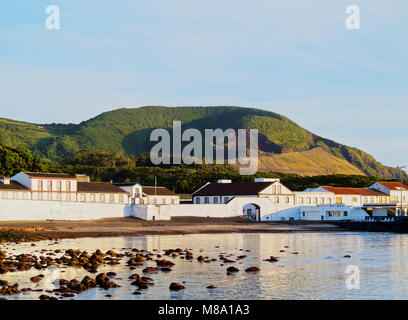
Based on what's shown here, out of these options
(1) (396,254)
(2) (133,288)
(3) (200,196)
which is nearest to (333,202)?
(3) (200,196)

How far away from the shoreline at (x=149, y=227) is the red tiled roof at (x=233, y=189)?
21.8 feet

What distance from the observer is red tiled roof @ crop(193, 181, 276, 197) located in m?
94.2

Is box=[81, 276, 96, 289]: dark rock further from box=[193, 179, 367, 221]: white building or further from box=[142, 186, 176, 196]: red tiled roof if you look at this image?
box=[142, 186, 176, 196]: red tiled roof

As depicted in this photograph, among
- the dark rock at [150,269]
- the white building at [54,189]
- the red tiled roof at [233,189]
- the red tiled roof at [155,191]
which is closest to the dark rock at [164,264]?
the dark rock at [150,269]

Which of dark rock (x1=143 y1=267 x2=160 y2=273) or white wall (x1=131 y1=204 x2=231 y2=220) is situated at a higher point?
white wall (x1=131 y1=204 x2=231 y2=220)

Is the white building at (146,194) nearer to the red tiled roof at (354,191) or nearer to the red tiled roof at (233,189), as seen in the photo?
the red tiled roof at (233,189)

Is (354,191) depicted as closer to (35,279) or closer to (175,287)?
(175,287)

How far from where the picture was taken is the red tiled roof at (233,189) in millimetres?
94188

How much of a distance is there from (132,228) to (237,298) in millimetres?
46441

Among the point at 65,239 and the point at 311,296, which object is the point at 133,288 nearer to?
the point at 311,296

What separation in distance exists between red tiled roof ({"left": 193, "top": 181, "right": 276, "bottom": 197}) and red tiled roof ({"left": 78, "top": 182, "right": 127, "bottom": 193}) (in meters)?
18.5

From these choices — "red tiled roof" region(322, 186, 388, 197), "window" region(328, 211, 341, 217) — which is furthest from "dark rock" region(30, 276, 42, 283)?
"red tiled roof" region(322, 186, 388, 197)
